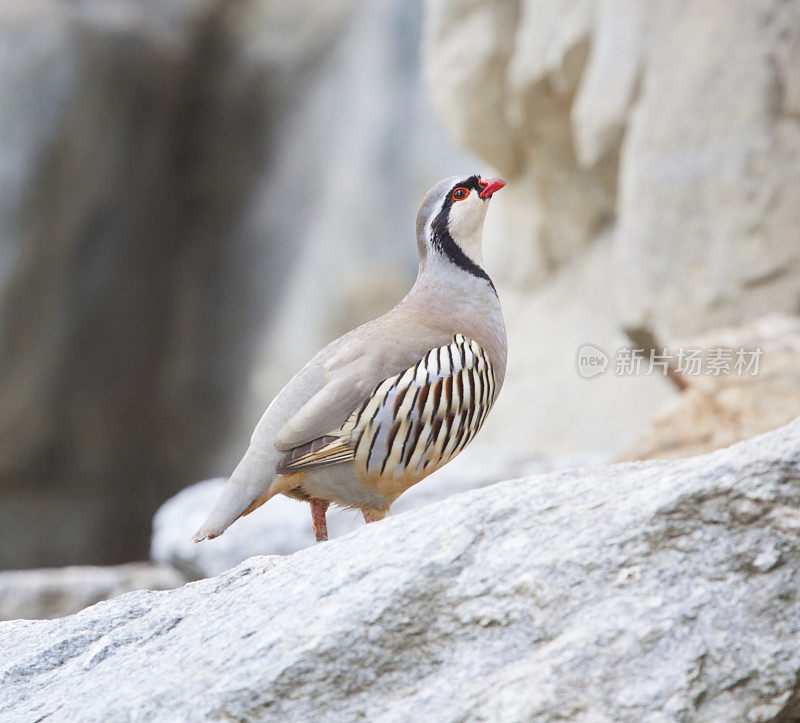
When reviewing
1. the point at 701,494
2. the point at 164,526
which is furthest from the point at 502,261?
the point at 701,494

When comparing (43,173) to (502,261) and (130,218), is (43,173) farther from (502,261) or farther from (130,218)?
(502,261)

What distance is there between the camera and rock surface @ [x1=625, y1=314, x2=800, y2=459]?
4965 mm

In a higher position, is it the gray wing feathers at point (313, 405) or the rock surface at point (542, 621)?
the gray wing feathers at point (313, 405)

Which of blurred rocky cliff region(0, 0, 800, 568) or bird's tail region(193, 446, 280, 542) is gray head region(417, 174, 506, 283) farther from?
blurred rocky cliff region(0, 0, 800, 568)

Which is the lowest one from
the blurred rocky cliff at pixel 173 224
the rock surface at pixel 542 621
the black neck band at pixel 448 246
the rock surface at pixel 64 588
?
the rock surface at pixel 64 588

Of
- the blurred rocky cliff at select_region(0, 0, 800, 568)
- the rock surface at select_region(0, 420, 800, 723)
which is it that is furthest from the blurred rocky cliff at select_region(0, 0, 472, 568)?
the rock surface at select_region(0, 420, 800, 723)

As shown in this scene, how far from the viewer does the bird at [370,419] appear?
2.96 metres

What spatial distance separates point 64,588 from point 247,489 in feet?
12.5

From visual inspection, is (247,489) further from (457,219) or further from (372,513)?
(457,219)

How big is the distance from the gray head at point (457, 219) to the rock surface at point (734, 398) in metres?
2.01

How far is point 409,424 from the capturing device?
301 cm

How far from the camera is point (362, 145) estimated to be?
473 inches

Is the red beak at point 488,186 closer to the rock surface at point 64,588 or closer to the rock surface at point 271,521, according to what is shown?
the rock surface at point 271,521

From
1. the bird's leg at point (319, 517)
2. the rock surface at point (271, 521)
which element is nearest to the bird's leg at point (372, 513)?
the bird's leg at point (319, 517)
